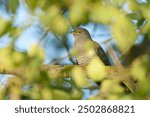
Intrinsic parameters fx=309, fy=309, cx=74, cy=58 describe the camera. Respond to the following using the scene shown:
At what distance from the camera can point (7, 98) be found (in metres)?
0.86

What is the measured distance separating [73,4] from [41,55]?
0.14 m

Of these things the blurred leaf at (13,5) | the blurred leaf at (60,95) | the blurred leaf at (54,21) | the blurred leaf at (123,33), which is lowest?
the blurred leaf at (60,95)

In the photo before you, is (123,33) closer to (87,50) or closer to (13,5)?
(87,50)

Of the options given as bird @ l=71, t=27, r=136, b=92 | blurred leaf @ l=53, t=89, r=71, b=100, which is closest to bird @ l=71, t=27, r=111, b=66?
bird @ l=71, t=27, r=136, b=92

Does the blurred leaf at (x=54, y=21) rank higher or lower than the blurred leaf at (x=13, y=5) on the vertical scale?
lower

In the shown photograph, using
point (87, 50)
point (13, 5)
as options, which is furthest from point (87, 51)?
point (13, 5)

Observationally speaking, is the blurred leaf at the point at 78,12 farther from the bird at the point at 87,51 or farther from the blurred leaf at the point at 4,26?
the blurred leaf at the point at 4,26

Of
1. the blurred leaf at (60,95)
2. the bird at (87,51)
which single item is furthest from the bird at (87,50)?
the blurred leaf at (60,95)

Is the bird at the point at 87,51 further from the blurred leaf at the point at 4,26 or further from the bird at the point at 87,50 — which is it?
the blurred leaf at the point at 4,26

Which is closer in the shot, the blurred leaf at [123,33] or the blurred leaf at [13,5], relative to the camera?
the blurred leaf at [123,33]

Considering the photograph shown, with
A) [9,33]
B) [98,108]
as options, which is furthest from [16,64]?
[98,108]

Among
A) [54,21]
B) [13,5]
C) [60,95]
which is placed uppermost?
[13,5]

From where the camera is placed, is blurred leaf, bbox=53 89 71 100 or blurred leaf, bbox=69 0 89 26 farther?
blurred leaf, bbox=53 89 71 100

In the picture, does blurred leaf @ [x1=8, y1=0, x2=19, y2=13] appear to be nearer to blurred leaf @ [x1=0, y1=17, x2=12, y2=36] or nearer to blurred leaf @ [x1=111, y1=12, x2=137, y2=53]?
blurred leaf @ [x1=0, y1=17, x2=12, y2=36]
